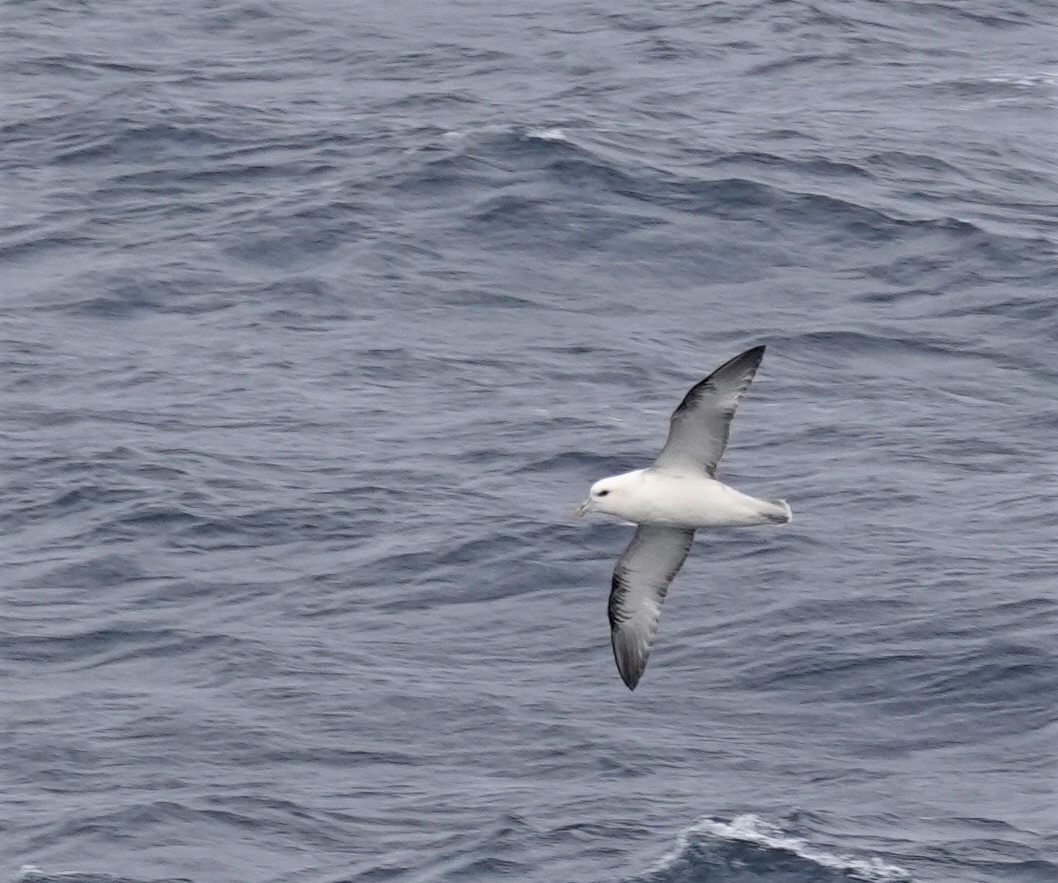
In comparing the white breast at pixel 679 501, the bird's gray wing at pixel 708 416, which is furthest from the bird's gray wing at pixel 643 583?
the bird's gray wing at pixel 708 416

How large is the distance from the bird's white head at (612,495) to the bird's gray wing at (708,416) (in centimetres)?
29

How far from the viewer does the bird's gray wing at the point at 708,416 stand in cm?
1967

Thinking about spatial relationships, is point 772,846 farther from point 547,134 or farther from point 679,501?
point 547,134

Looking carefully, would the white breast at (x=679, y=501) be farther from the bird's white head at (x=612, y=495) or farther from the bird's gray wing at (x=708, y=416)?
the bird's gray wing at (x=708, y=416)

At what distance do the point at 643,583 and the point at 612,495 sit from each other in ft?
4.68

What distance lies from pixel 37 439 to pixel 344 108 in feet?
37.4

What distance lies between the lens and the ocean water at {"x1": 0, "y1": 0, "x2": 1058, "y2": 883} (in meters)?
25.5

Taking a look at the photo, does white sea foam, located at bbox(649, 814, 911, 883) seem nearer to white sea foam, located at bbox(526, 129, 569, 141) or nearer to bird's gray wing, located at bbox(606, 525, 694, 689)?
bird's gray wing, located at bbox(606, 525, 694, 689)

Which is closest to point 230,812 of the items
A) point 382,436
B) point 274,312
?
point 382,436

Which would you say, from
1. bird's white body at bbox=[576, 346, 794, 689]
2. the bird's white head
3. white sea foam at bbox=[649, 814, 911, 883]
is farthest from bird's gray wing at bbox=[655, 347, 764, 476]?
white sea foam at bbox=[649, 814, 911, 883]

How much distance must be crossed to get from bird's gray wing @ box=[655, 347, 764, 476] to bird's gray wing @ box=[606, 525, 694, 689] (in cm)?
114

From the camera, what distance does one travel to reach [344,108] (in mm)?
41188

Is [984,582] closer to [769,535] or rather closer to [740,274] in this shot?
[769,535]

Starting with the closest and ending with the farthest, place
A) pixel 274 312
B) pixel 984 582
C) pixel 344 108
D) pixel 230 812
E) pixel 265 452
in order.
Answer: pixel 230 812, pixel 984 582, pixel 265 452, pixel 274 312, pixel 344 108
